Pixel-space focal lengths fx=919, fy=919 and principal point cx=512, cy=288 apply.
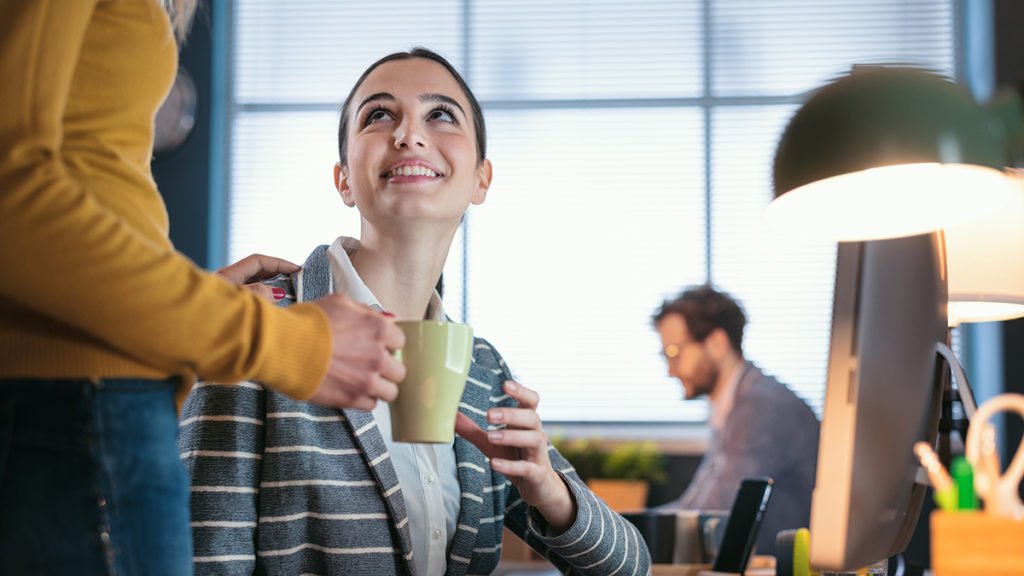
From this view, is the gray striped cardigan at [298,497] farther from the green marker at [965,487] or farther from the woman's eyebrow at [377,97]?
the green marker at [965,487]

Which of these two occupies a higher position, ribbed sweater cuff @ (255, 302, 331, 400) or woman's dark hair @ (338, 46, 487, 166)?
woman's dark hair @ (338, 46, 487, 166)

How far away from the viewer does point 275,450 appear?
1.20 metres

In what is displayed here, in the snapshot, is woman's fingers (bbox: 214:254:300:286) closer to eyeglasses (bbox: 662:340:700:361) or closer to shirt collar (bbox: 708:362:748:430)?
shirt collar (bbox: 708:362:748:430)

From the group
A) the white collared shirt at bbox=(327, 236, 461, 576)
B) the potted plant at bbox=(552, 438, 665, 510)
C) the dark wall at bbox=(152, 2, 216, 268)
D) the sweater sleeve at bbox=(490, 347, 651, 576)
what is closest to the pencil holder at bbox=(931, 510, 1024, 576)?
the sweater sleeve at bbox=(490, 347, 651, 576)

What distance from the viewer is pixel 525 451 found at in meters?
1.08

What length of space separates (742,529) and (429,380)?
678 mm

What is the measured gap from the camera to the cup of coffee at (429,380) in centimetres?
83

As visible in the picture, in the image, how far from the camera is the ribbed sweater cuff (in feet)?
2.26

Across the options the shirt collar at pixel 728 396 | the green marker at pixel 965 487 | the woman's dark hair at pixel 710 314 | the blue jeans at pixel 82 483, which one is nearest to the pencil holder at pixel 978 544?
the green marker at pixel 965 487

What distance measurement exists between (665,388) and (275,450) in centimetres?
358

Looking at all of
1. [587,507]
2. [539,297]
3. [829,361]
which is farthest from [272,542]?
[539,297]

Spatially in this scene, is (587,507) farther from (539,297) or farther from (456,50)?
(456,50)

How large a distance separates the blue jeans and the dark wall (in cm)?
421

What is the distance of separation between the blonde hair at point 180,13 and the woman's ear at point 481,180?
0.74 metres
